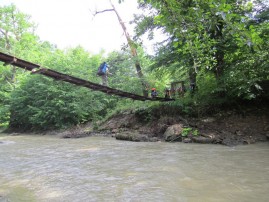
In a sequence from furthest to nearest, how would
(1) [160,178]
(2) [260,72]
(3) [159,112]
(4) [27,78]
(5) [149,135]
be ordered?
(4) [27,78], (3) [159,112], (5) [149,135], (2) [260,72], (1) [160,178]

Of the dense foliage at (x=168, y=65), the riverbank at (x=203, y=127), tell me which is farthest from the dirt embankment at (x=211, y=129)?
the dense foliage at (x=168, y=65)

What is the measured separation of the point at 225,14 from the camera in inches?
76.4

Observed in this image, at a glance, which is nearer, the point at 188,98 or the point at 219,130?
the point at 219,130

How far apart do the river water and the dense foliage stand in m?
1.96

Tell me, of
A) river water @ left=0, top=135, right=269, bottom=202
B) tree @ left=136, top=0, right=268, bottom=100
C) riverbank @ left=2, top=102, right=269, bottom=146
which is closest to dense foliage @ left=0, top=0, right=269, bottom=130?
tree @ left=136, top=0, right=268, bottom=100

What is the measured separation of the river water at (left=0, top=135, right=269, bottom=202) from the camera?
4062 millimetres

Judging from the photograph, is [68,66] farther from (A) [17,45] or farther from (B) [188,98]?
(A) [17,45]

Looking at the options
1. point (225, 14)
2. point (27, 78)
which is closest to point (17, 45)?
point (27, 78)

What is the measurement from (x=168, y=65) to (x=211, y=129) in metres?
3.66

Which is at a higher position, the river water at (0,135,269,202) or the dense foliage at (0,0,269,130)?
the dense foliage at (0,0,269,130)

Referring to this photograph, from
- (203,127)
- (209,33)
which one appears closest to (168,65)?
(209,33)

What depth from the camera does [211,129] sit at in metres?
9.61

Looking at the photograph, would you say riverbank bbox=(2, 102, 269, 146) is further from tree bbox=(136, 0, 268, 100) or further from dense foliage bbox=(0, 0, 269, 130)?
tree bbox=(136, 0, 268, 100)

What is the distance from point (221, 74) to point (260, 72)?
1.43 metres
